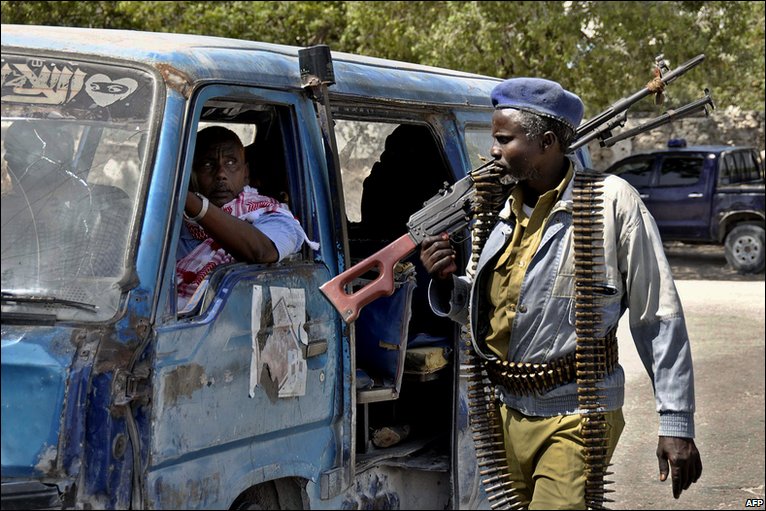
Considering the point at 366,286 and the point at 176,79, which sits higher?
the point at 176,79

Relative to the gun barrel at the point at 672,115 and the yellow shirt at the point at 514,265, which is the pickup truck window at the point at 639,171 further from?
the yellow shirt at the point at 514,265

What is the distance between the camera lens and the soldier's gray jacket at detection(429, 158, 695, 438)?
3.49m

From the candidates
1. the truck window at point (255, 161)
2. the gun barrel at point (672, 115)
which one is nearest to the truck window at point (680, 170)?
the truck window at point (255, 161)

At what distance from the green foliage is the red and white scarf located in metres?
12.1

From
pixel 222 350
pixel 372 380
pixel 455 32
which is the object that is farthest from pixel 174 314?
pixel 455 32

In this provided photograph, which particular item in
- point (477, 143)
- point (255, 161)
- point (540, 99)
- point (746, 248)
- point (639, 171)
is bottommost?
point (540, 99)

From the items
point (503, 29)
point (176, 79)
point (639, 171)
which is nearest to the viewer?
point (176, 79)

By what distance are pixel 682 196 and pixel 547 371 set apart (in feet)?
50.6

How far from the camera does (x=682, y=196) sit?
725 inches

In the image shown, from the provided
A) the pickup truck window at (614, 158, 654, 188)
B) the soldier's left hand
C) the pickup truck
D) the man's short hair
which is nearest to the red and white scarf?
the man's short hair

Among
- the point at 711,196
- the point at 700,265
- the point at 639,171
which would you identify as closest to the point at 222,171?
the point at 711,196

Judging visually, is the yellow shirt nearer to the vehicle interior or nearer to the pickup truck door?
the vehicle interior

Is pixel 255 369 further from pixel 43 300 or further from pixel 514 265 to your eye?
pixel 514 265

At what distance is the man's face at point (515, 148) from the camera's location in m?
3.68
